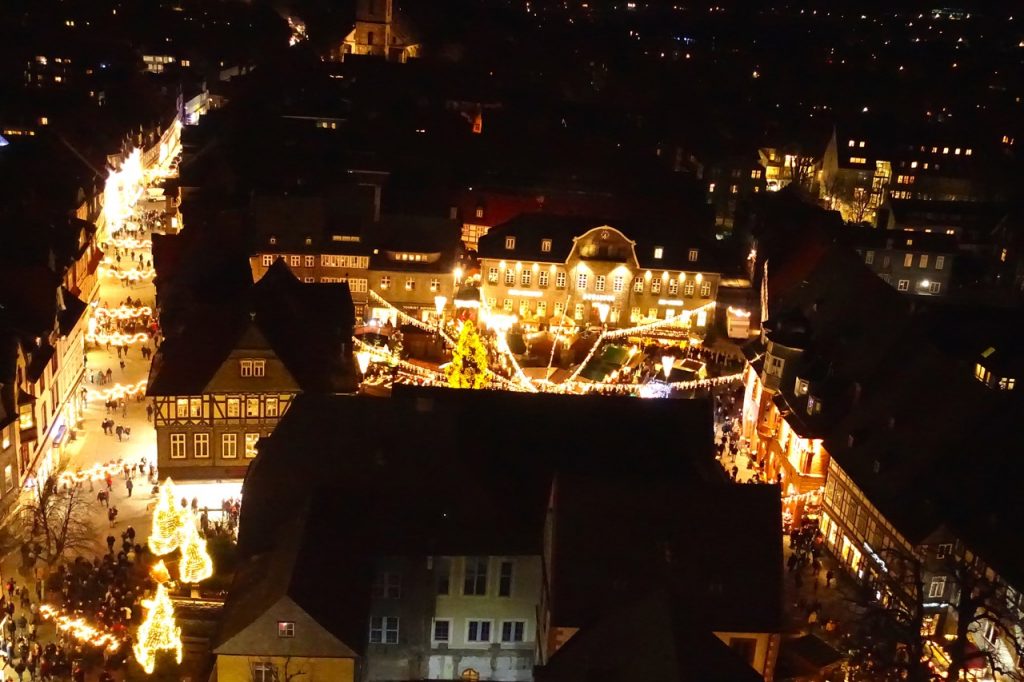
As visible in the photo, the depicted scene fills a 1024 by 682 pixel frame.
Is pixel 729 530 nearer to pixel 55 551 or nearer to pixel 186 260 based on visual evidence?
pixel 55 551

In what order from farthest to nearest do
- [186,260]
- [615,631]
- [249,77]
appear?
[249,77] < [186,260] < [615,631]

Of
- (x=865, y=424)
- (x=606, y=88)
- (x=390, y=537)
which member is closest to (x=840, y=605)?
(x=865, y=424)

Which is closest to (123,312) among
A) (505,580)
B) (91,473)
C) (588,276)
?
(91,473)

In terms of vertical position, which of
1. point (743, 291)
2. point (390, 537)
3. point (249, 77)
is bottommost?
point (390, 537)

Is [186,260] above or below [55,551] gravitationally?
above

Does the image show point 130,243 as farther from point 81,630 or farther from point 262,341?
point 81,630

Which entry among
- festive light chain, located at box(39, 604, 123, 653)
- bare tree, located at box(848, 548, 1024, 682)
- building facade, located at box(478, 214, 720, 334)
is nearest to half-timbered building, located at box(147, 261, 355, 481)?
festive light chain, located at box(39, 604, 123, 653)
